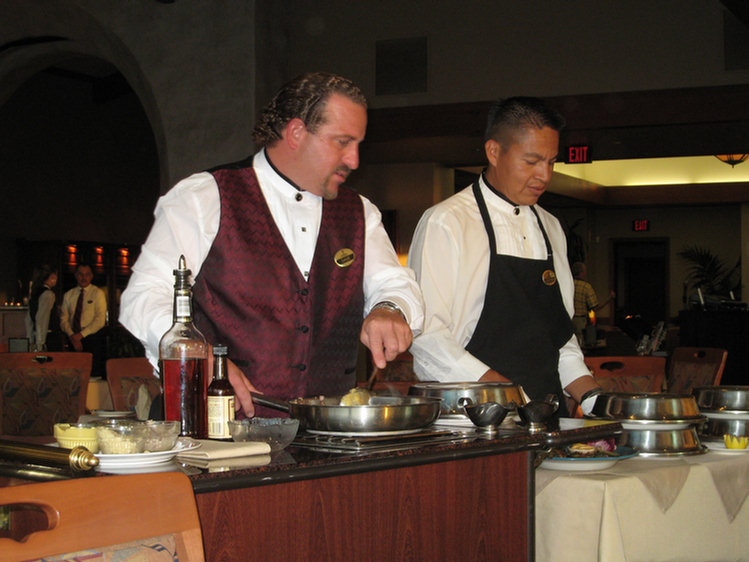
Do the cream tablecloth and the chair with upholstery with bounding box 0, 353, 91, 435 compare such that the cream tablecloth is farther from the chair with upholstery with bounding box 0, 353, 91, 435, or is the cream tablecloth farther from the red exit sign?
the red exit sign

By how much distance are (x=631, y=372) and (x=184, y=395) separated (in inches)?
108

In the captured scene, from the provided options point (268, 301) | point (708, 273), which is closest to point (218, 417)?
point (268, 301)

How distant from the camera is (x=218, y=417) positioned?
55.1 inches

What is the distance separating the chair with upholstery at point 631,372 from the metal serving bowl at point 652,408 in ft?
5.51

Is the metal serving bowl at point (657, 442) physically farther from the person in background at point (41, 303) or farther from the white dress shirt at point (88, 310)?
the person in background at point (41, 303)

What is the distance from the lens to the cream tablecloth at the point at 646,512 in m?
1.60

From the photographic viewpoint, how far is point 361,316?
209 cm

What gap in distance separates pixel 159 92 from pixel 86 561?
5.97m

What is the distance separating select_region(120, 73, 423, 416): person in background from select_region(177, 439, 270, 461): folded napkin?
0.56m

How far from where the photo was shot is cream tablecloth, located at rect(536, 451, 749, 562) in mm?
1602

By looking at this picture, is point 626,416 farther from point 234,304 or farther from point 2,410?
point 2,410

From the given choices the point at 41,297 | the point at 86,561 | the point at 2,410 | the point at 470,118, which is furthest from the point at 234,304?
the point at 41,297

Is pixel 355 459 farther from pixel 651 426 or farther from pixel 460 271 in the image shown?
pixel 460 271

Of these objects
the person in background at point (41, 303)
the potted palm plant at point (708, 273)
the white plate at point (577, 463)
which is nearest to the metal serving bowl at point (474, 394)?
the white plate at point (577, 463)
